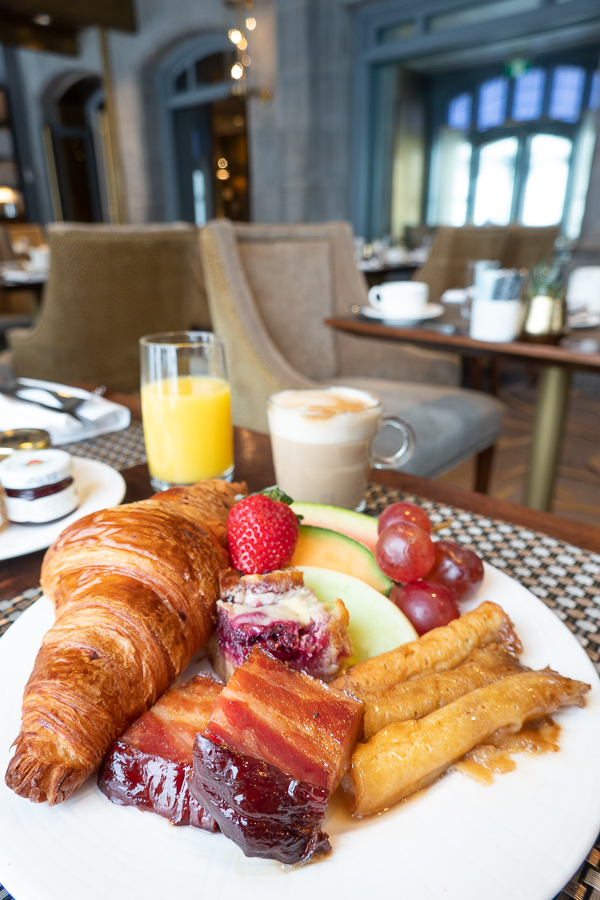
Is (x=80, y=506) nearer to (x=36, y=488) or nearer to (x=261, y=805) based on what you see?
(x=36, y=488)

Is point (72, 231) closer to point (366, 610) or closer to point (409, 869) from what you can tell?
point (366, 610)

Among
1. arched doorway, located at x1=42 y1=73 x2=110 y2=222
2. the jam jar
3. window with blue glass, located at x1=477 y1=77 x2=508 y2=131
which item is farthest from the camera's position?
arched doorway, located at x1=42 y1=73 x2=110 y2=222

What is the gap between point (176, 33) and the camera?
5988 mm

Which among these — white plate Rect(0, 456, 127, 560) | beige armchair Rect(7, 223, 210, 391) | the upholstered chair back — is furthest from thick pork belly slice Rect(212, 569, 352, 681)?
beige armchair Rect(7, 223, 210, 391)

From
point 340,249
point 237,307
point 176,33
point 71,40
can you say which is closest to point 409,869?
point 237,307

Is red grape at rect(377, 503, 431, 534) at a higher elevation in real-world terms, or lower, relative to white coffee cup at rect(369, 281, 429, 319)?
lower

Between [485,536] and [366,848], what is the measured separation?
45 centimetres

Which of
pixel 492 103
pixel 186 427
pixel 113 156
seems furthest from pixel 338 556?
pixel 113 156

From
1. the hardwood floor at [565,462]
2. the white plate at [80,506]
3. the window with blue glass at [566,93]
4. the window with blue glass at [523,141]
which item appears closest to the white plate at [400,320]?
the hardwood floor at [565,462]

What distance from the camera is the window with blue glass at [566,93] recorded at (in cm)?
600

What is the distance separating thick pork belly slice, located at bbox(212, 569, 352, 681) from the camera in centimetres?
39

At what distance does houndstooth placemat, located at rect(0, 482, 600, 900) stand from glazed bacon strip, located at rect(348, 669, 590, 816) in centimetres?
14

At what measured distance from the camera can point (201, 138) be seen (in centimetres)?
690

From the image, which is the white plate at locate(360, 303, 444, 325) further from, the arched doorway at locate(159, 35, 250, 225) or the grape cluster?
the arched doorway at locate(159, 35, 250, 225)
